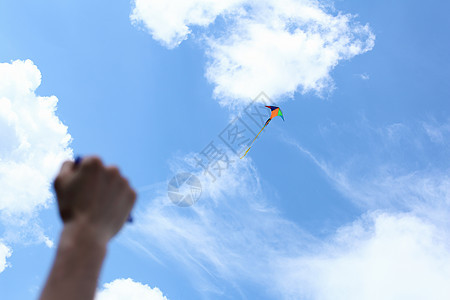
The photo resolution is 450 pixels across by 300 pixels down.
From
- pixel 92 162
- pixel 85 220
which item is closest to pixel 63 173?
pixel 92 162

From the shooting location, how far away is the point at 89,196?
8.75 ft

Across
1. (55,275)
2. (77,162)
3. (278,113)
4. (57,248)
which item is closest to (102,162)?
(77,162)

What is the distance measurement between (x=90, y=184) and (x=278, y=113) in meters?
31.9

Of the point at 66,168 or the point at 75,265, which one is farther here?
the point at 66,168

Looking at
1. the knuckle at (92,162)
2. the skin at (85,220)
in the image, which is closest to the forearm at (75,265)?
the skin at (85,220)

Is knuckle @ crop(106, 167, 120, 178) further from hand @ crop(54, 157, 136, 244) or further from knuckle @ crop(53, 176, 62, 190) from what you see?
knuckle @ crop(53, 176, 62, 190)

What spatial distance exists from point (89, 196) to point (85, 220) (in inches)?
7.0

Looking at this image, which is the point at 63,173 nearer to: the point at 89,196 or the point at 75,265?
the point at 89,196

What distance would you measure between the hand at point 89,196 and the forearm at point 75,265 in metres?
0.06

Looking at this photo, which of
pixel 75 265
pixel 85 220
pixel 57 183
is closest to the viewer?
pixel 75 265

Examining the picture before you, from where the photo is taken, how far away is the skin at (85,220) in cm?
230

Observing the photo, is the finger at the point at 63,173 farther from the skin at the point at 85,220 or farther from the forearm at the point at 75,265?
the forearm at the point at 75,265

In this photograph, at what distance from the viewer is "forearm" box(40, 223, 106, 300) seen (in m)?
2.24

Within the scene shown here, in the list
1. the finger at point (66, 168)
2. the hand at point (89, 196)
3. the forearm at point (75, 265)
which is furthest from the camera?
the finger at point (66, 168)
